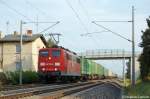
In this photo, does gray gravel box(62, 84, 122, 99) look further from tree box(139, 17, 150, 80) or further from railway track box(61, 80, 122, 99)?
tree box(139, 17, 150, 80)

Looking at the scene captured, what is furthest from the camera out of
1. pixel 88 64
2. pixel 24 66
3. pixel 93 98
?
pixel 24 66

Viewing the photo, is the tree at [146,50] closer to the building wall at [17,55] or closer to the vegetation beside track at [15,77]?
the vegetation beside track at [15,77]

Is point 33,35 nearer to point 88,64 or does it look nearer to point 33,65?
point 33,65

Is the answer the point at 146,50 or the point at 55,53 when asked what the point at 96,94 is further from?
the point at 55,53

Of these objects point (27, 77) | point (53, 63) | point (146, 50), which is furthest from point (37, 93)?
point (27, 77)

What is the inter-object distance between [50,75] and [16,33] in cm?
3709

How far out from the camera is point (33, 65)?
74.1m

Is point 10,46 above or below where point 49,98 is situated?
above

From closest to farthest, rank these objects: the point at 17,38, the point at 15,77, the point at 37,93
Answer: the point at 37,93 < the point at 15,77 < the point at 17,38

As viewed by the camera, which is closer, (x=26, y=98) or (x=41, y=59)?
(x=26, y=98)

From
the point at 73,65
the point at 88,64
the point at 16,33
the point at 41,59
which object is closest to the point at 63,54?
the point at 41,59

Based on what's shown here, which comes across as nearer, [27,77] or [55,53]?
[55,53]

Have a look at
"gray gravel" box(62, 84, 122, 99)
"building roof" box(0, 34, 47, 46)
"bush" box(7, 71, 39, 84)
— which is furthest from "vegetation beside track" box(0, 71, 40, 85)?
"building roof" box(0, 34, 47, 46)

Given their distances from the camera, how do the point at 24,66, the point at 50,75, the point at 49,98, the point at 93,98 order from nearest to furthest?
1. the point at 49,98
2. the point at 93,98
3. the point at 50,75
4. the point at 24,66
